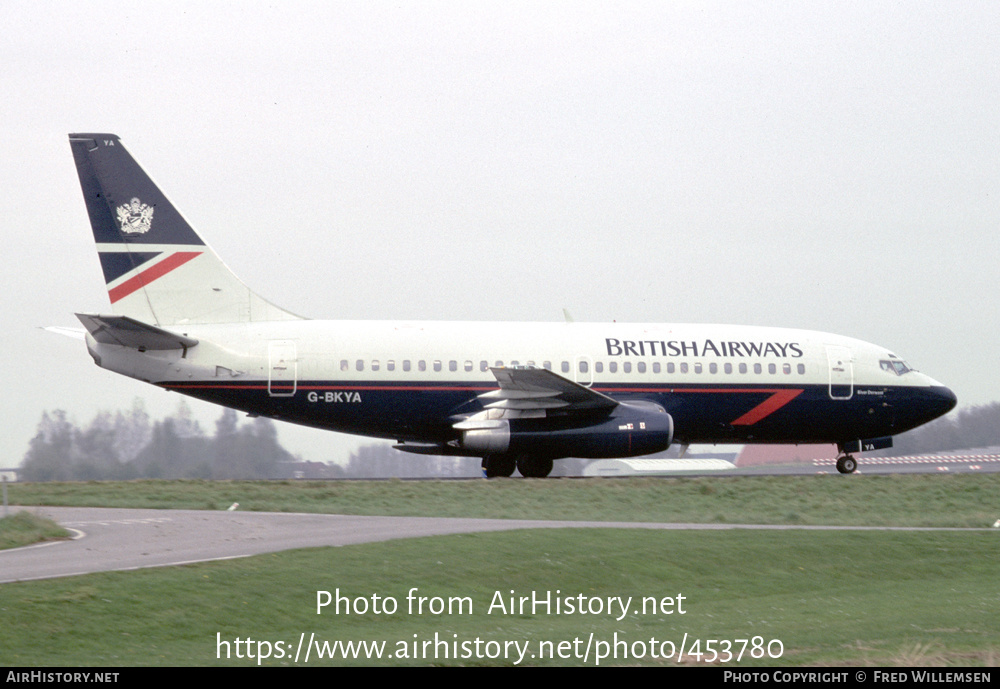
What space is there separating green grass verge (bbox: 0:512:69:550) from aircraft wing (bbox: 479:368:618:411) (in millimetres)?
13059

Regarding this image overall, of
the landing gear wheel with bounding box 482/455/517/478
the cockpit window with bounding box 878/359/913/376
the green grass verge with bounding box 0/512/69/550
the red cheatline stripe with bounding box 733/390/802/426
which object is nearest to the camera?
the green grass verge with bounding box 0/512/69/550

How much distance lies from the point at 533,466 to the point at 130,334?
1084 centimetres

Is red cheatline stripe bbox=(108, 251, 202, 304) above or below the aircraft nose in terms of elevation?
above

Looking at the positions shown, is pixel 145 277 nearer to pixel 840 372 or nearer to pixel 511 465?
pixel 511 465

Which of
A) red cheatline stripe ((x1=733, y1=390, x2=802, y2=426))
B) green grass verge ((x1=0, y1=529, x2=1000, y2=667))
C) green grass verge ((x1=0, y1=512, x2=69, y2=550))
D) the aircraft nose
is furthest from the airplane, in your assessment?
green grass verge ((x1=0, y1=529, x2=1000, y2=667))

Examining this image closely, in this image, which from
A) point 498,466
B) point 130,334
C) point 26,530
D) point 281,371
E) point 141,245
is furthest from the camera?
point 498,466

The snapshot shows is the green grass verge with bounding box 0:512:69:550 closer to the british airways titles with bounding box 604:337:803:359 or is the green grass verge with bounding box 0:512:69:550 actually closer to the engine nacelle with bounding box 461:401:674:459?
the engine nacelle with bounding box 461:401:674:459

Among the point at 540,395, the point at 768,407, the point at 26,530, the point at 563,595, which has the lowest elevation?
the point at 563,595

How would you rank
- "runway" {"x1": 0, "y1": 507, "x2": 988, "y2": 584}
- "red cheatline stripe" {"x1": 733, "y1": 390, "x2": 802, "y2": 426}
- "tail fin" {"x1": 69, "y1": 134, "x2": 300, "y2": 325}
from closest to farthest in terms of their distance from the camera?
1. "runway" {"x1": 0, "y1": 507, "x2": 988, "y2": 584}
2. "tail fin" {"x1": 69, "y1": 134, "x2": 300, "y2": 325}
3. "red cheatline stripe" {"x1": 733, "y1": 390, "x2": 802, "y2": 426}

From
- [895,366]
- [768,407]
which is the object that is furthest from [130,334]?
[895,366]

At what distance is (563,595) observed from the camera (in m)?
17.1

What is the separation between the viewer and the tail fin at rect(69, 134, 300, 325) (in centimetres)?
3123

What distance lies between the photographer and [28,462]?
34156 mm
